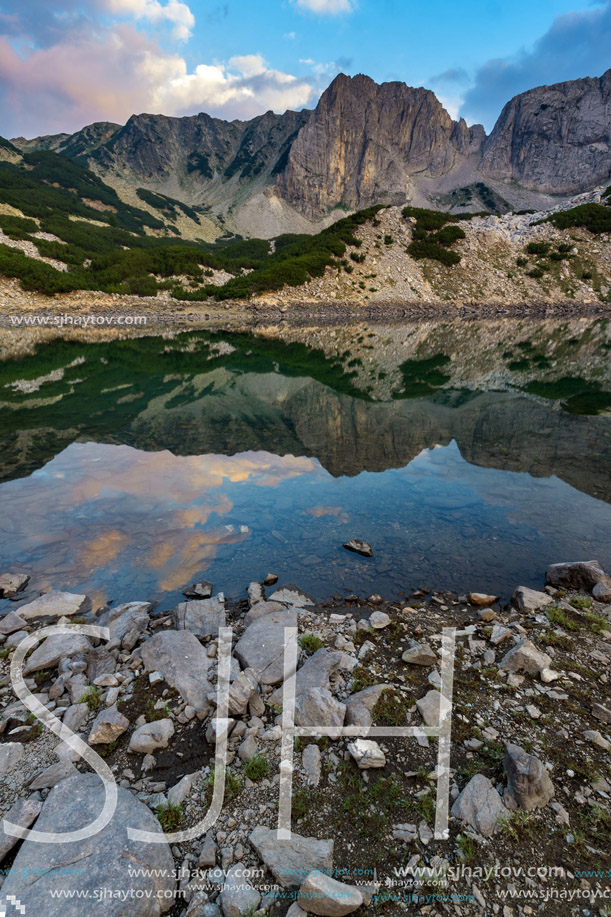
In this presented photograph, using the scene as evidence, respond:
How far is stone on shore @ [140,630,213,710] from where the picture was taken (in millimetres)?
5617

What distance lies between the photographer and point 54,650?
21.9ft

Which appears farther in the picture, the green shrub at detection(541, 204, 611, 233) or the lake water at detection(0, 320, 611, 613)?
the green shrub at detection(541, 204, 611, 233)

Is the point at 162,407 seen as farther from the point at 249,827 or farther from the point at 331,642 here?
the point at 249,827

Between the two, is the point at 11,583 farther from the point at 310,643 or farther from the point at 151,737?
the point at 310,643

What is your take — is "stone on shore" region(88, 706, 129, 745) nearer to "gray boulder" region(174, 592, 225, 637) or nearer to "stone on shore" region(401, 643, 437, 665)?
"gray boulder" region(174, 592, 225, 637)

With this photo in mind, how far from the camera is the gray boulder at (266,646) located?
599 cm

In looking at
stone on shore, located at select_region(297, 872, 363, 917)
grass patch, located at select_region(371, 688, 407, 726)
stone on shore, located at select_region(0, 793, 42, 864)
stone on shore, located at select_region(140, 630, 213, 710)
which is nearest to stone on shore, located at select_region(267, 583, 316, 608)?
stone on shore, located at select_region(140, 630, 213, 710)

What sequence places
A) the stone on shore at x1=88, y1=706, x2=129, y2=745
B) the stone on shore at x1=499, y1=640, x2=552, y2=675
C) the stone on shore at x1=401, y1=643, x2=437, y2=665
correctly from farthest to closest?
1. the stone on shore at x1=401, y1=643, x2=437, y2=665
2. the stone on shore at x1=499, y1=640, x2=552, y2=675
3. the stone on shore at x1=88, y1=706, x2=129, y2=745

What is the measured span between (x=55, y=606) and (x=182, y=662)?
Answer: 370cm

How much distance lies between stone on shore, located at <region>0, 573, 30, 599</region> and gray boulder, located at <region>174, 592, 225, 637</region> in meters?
3.83

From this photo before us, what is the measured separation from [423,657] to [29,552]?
950 centimetres

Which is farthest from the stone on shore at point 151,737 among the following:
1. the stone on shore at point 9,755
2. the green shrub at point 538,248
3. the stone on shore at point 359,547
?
the green shrub at point 538,248

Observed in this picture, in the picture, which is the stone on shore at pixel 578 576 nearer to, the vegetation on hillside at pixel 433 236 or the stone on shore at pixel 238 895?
the stone on shore at pixel 238 895

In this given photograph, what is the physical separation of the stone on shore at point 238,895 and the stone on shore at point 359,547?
6742 millimetres
